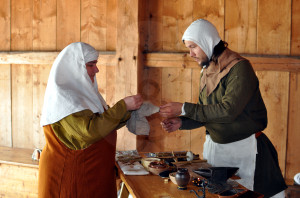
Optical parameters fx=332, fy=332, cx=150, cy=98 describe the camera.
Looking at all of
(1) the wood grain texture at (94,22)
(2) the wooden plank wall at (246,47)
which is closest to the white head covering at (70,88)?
(2) the wooden plank wall at (246,47)

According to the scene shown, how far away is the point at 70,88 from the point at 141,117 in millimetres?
A: 683

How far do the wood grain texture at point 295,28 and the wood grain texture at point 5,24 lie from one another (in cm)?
390

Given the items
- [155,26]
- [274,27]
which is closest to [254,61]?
[274,27]

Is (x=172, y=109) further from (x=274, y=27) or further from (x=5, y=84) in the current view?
(x=5, y=84)

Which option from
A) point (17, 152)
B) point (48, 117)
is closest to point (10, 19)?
point (17, 152)

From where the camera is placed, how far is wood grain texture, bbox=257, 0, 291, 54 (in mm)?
3904

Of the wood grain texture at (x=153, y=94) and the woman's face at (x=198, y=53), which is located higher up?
the woman's face at (x=198, y=53)

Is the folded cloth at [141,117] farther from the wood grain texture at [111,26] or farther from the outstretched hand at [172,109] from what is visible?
the wood grain texture at [111,26]

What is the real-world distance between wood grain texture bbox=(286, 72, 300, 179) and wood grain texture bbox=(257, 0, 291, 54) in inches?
15.4

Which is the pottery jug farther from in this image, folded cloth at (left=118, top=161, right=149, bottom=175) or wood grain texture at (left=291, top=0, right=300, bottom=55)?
wood grain texture at (left=291, top=0, right=300, bottom=55)

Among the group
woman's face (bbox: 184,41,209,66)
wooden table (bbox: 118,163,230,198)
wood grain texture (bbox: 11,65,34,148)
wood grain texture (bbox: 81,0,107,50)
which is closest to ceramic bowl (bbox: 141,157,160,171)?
wooden table (bbox: 118,163,230,198)

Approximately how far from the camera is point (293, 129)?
3.96m

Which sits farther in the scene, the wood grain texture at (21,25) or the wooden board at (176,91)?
the wood grain texture at (21,25)

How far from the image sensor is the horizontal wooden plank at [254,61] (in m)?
3.86
